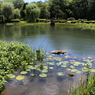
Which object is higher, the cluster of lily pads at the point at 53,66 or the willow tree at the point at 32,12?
the willow tree at the point at 32,12

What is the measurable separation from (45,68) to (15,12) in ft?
159

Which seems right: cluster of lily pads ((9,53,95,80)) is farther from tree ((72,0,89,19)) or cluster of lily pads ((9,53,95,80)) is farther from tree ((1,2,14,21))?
tree ((72,0,89,19))

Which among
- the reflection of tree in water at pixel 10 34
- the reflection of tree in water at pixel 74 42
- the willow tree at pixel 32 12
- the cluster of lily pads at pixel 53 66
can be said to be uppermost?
the willow tree at pixel 32 12

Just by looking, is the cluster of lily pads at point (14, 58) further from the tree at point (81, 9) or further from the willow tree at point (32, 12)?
the tree at point (81, 9)

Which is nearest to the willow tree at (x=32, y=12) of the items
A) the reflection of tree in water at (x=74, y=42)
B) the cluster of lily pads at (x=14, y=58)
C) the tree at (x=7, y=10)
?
the tree at (x=7, y=10)

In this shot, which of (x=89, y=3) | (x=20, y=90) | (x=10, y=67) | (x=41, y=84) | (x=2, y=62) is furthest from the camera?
(x=89, y=3)

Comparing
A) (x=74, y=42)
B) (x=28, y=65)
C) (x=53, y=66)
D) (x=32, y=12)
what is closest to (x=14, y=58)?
→ (x=28, y=65)

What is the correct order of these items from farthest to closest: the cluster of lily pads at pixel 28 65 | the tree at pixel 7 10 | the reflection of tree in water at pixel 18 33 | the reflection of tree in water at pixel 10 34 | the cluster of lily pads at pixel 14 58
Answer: the tree at pixel 7 10
the reflection of tree in water at pixel 18 33
the reflection of tree in water at pixel 10 34
the cluster of lily pads at pixel 28 65
the cluster of lily pads at pixel 14 58

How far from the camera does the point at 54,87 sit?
532 centimetres

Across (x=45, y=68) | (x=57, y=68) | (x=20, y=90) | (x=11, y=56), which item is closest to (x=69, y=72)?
(x=57, y=68)

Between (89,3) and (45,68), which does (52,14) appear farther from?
(45,68)

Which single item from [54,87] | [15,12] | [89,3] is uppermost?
[89,3]

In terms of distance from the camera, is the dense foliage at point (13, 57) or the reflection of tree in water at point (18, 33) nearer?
the dense foliage at point (13, 57)

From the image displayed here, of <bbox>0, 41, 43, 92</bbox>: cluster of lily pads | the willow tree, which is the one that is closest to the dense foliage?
<bbox>0, 41, 43, 92</bbox>: cluster of lily pads
